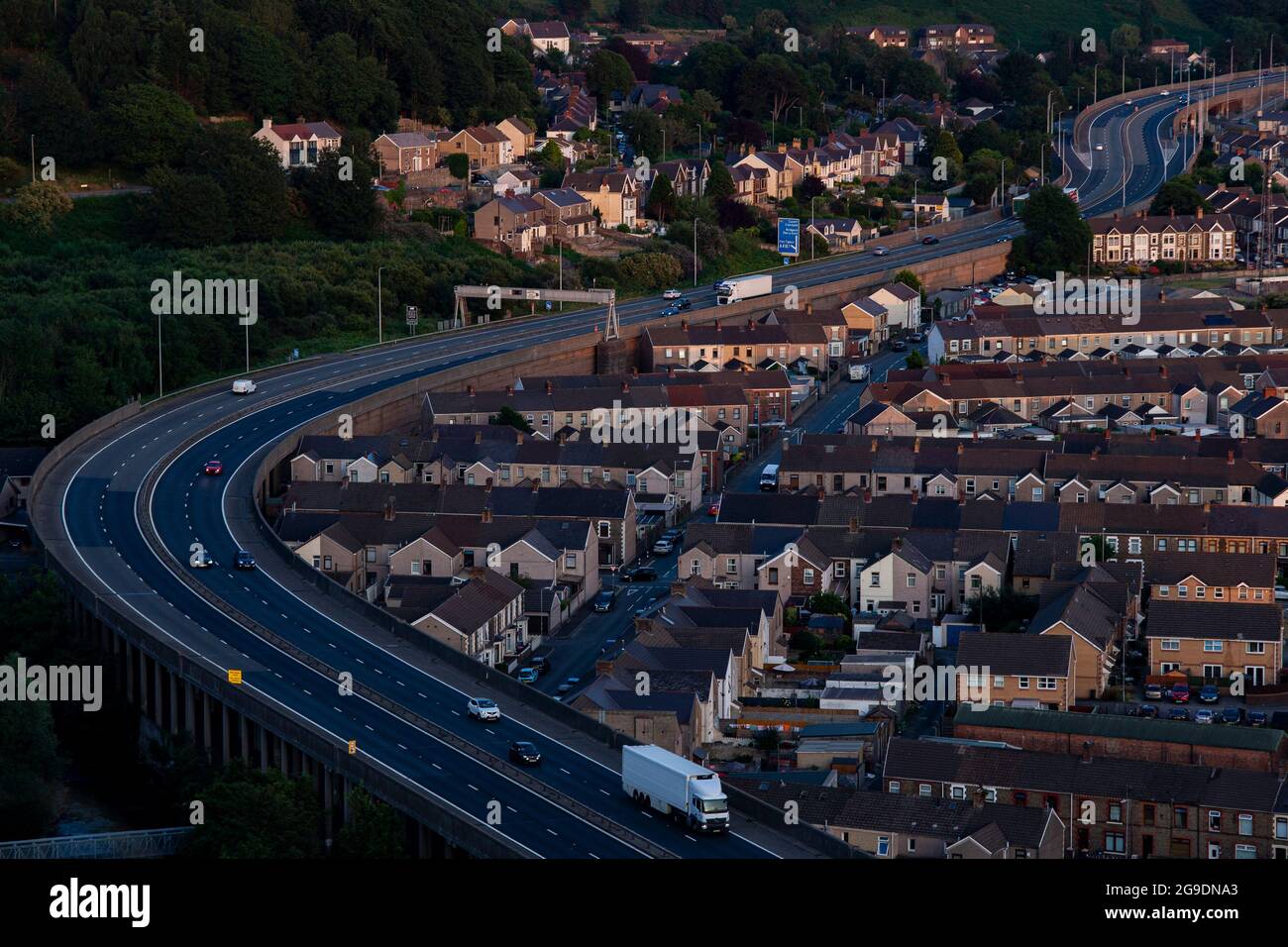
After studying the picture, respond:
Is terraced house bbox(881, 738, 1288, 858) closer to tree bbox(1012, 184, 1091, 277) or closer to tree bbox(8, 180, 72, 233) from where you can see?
tree bbox(8, 180, 72, 233)

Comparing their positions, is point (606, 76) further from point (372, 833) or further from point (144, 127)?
point (372, 833)

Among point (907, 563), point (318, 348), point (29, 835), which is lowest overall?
point (29, 835)

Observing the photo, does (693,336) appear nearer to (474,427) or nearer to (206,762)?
(474,427)

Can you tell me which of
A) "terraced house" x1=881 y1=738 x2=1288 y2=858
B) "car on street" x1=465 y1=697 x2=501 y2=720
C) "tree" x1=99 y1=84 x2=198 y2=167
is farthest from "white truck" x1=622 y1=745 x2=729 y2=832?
"tree" x1=99 y1=84 x2=198 y2=167

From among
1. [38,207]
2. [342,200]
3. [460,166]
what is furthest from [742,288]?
[38,207]

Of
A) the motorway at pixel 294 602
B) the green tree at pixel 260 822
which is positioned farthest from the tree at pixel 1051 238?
the green tree at pixel 260 822
